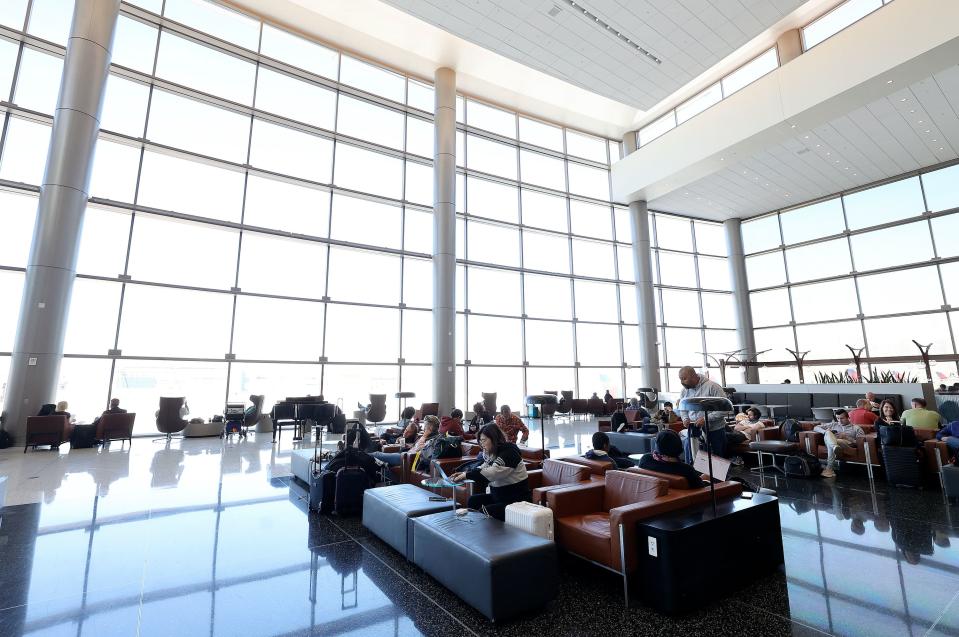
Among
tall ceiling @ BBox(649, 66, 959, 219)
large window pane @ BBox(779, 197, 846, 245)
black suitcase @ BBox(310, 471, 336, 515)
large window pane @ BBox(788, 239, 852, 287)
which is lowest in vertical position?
black suitcase @ BBox(310, 471, 336, 515)

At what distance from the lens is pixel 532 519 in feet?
9.54

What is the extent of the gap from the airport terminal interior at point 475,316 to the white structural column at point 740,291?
111mm

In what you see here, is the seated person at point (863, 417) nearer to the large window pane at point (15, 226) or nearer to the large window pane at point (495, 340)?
the large window pane at point (495, 340)

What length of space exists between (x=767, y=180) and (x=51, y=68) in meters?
21.1

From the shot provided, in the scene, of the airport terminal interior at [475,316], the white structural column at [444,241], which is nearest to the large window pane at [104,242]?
the airport terminal interior at [475,316]

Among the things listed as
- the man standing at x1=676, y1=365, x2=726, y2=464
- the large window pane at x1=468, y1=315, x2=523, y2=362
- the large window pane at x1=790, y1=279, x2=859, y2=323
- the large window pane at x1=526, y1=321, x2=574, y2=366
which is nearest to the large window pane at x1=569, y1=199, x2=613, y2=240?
the large window pane at x1=526, y1=321, x2=574, y2=366

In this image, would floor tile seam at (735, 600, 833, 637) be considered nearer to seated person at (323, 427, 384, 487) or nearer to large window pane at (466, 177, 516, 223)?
seated person at (323, 427, 384, 487)

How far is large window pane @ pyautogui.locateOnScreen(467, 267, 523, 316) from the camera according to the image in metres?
14.1

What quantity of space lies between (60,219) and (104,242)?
125 cm

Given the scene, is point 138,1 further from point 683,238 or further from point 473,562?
point 683,238

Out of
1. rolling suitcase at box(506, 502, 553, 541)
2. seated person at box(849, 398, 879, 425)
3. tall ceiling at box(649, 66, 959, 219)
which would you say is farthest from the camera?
tall ceiling at box(649, 66, 959, 219)

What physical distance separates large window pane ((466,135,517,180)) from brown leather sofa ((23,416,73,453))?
1245 centimetres

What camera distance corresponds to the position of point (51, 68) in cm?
964

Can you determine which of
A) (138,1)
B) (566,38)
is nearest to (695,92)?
(566,38)
